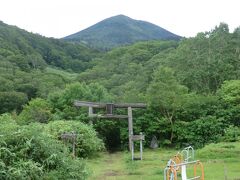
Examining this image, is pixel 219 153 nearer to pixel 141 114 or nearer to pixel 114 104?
pixel 114 104

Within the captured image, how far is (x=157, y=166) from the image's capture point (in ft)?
56.9

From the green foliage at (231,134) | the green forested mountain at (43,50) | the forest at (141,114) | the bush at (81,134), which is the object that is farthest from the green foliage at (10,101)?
the green foliage at (231,134)

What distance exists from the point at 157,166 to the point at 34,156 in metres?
9.22

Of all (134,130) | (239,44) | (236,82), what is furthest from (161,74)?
(239,44)

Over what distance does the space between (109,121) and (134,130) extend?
5.60ft

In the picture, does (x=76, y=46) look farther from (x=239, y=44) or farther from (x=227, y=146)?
(x=227, y=146)

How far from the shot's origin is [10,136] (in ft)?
29.9

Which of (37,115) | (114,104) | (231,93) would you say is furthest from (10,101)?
(231,93)

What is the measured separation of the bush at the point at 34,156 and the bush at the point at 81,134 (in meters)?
11.5

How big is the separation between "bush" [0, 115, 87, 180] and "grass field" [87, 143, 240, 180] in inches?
142

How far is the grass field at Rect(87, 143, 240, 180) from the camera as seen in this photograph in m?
14.5

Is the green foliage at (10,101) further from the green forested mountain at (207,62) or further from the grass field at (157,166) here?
the grass field at (157,166)

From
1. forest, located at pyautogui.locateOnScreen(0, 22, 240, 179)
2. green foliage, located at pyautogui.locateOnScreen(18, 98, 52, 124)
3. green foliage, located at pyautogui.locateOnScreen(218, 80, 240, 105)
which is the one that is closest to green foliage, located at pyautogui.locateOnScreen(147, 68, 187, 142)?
forest, located at pyautogui.locateOnScreen(0, 22, 240, 179)

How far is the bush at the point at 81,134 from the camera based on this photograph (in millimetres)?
21339
